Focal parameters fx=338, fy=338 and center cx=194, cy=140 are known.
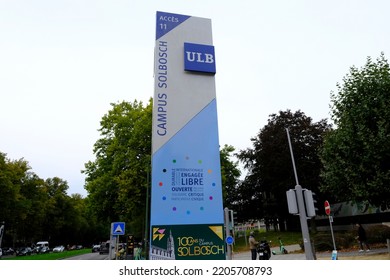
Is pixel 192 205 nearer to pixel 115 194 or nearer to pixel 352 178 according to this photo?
pixel 352 178

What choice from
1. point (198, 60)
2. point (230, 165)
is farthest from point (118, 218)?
point (198, 60)

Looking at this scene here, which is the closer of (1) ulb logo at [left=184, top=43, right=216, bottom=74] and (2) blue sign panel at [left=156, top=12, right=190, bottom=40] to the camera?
(1) ulb logo at [left=184, top=43, right=216, bottom=74]

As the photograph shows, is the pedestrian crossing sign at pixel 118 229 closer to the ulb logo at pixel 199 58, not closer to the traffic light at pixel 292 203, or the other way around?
the ulb logo at pixel 199 58

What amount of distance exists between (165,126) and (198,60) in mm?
2798

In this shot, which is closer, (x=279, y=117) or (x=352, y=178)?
(x=352, y=178)

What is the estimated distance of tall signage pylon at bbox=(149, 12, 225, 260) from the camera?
396 inches

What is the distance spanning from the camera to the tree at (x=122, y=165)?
27.2 metres

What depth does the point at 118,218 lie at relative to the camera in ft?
107

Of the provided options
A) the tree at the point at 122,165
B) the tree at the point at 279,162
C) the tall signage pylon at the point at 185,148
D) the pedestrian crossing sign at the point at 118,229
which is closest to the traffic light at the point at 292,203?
the tall signage pylon at the point at 185,148

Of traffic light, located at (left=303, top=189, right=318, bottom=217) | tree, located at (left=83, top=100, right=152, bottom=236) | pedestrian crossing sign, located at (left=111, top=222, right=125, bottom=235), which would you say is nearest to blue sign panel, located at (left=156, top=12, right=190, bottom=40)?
traffic light, located at (left=303, top=189, right=318, bottom=217)

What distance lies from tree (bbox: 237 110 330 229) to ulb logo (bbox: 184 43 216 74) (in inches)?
1037

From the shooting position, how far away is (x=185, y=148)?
424 inches

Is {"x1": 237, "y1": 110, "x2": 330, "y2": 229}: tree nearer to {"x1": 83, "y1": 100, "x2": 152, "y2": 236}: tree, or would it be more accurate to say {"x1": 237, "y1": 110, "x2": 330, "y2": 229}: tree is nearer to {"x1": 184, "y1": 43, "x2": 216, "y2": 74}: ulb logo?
{"x1": 83, "y1": 100, "x2": 152, "y2": 236}: tree

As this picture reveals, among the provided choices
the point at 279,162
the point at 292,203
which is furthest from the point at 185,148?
the point at 279,162
